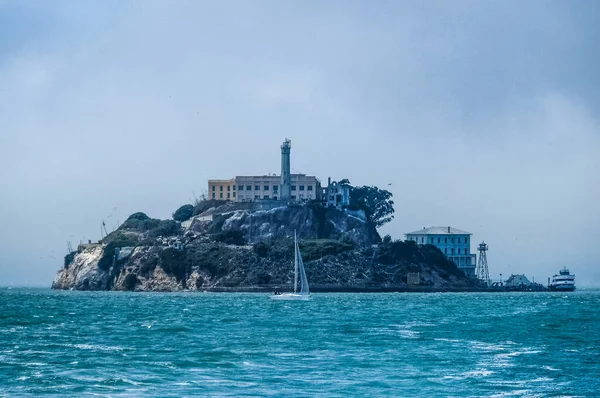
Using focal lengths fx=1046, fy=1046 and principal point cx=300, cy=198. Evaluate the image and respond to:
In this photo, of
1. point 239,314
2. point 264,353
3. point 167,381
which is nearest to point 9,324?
point 239,314

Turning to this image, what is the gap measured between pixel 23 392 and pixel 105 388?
290 centimetres

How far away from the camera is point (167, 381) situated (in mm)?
40094

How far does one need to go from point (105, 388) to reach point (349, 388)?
887cm

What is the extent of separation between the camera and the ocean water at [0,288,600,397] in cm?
3862

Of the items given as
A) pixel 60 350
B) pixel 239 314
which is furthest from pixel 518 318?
pixel 60 350

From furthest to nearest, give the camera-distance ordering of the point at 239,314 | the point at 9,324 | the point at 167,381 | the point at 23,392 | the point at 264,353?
the point at 239,314, the point at 9,324, the point at 264,353, the point at 167,381, the point at 23,392

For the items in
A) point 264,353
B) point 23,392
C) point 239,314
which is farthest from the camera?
point 239,314

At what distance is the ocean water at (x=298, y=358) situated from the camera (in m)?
38.6

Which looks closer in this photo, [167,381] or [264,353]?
[167,381]

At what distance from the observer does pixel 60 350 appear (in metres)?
52.0

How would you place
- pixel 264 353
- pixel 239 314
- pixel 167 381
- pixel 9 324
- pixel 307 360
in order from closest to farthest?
pixel 167 381, pixel 307 360, pixel 264 353, pixel 9 324, pixel 239 314

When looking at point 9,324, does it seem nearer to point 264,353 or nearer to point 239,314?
point 239,314

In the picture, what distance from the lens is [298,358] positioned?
4881cm

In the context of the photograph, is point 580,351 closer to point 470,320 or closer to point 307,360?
point 307,360
